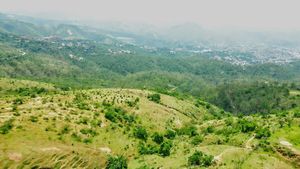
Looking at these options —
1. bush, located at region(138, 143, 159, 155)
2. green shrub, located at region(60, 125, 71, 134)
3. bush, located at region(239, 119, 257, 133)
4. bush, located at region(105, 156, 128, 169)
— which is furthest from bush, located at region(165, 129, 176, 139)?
green shrub, located at region(60, 125, 71, 134)

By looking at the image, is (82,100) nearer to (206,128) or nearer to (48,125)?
(48,125)

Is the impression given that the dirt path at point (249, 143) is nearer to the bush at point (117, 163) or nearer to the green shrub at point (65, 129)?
the bush at point (117, 163)

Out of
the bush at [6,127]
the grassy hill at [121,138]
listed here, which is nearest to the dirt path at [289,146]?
the grassy hill at [121,138]

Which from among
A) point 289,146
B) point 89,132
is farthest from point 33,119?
point 289,146

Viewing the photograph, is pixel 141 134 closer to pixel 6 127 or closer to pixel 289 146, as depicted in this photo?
pixel 6 127

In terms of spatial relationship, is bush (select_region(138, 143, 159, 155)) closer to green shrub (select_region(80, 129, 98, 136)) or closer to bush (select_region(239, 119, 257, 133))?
green shrub (select_region(80, 129, 98, 136))
